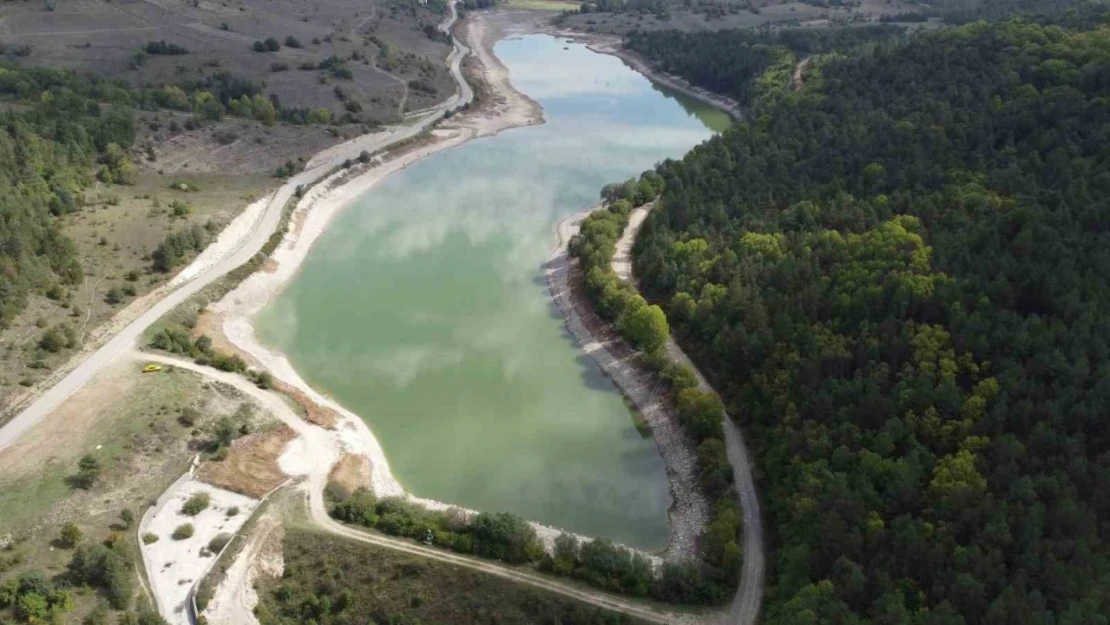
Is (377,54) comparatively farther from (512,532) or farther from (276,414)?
(512,532)

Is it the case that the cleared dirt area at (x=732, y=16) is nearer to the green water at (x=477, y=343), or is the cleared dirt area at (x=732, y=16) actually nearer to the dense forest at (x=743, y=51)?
the dense forest at (x=743, y=51)

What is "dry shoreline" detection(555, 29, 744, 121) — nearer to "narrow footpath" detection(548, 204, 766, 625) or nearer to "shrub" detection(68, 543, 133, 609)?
"narrow footpath" detection(548, 204, 766, 625)

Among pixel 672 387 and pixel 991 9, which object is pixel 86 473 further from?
pixel 991 9

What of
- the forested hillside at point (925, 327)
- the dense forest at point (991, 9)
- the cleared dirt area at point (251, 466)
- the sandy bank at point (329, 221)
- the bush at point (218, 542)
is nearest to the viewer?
the forested hillside at point (925, 327)

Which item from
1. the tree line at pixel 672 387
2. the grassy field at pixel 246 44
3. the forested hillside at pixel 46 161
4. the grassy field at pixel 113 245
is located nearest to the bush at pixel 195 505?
the grassy field at pixel 113 245

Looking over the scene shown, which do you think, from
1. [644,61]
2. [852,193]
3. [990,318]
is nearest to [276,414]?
[990,318]

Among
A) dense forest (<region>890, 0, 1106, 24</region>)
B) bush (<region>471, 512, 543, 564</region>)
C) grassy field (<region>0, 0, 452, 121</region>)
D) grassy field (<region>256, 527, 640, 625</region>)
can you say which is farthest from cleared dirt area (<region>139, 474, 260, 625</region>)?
dense forest (<region>890, 0, 1106, 24</region>)
